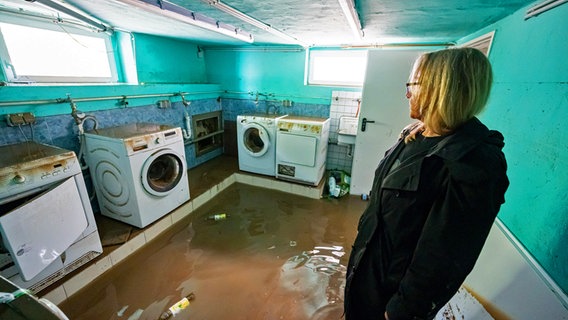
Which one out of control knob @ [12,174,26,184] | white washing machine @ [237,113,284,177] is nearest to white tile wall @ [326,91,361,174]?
white washing machine @ [237,113,284,177]

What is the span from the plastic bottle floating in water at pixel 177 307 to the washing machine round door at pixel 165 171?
1.08m

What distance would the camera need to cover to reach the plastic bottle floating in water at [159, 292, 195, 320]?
156cm

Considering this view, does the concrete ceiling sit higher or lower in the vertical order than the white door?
higher

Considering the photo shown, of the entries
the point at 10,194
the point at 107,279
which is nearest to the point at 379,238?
the point at 10,194

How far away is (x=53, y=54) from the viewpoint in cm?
240

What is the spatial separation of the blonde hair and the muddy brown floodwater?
1.53 metres

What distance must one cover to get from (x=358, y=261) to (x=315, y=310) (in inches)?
38.9

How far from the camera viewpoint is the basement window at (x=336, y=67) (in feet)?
11.3

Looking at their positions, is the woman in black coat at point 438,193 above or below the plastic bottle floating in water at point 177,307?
above

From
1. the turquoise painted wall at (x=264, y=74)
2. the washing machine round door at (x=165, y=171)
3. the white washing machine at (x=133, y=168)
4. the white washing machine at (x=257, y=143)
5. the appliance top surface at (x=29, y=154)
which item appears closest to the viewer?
the appliance top surface at (x=29, y=154)

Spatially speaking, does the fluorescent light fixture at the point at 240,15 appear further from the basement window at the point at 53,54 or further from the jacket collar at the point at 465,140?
the basement window at the point at 53,54

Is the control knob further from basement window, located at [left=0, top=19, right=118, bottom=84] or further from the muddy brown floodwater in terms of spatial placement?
basement window, located at [left=0, top=19, right=118, bottom=84]

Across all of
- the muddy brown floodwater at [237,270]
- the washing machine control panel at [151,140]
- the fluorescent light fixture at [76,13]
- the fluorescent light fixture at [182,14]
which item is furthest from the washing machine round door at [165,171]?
the fluorescent light fixture at [76,13]

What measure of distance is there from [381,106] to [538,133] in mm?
1801
